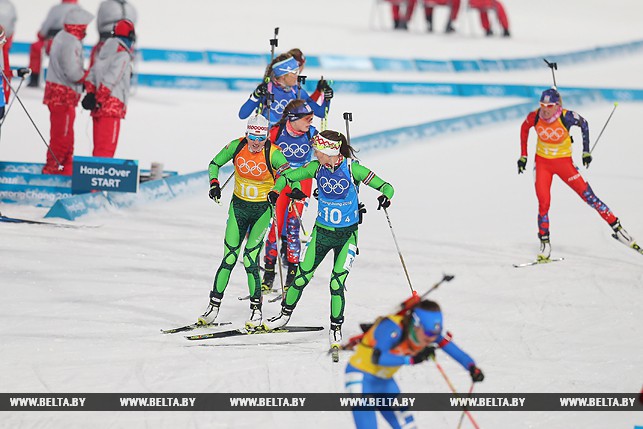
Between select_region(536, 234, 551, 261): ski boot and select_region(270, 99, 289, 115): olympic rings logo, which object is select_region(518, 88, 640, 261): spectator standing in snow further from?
select_region(270, 99, 289, 115): olympic rings logo

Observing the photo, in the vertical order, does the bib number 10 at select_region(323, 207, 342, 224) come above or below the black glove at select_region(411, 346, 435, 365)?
above

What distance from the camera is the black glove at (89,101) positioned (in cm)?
1443

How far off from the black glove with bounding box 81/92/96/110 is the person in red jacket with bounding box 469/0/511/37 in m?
14.8

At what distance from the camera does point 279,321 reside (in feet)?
34.8

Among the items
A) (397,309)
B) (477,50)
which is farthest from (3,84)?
(477,50)

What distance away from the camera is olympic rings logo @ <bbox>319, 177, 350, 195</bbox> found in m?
9.97

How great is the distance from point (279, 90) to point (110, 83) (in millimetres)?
3051

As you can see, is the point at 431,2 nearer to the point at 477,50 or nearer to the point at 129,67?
the point at 477,50

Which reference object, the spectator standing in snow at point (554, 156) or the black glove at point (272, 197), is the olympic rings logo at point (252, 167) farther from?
the spectator standing in snow at point (554, 156)

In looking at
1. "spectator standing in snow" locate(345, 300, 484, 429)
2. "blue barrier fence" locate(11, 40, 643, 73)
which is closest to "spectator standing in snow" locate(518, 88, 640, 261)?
"spectator standing in snow" locate(345, 300, 484, 429)

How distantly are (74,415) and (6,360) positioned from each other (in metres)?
1.22

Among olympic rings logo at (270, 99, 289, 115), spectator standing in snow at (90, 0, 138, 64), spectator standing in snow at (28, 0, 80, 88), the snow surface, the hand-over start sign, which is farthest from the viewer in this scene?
spectator standing in snow at (28, 0, 80, 88)

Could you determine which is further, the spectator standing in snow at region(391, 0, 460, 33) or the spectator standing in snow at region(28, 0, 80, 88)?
the spectator standing in snow at region(391, 0, 460, 33)

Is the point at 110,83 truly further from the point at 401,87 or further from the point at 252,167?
the point at 401,87
